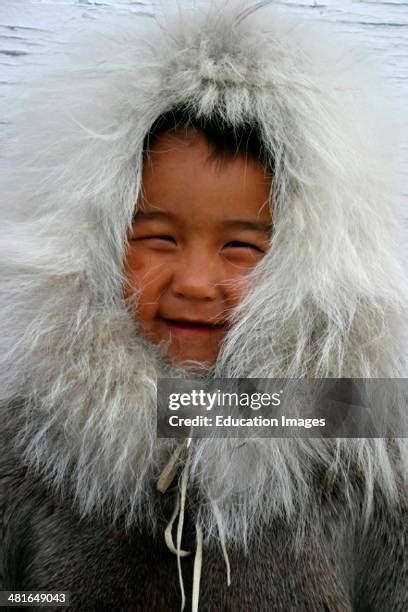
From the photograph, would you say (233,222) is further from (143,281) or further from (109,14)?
(109,14)

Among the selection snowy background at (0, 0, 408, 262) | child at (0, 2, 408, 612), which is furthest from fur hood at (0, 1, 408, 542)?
snowy background at (0, 0, 408, 262)

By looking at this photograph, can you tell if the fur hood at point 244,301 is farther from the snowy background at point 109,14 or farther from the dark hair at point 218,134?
the snowy background at point 109,14

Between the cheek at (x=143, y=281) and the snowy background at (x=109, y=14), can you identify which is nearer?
the cheek at (x=143, y=281)

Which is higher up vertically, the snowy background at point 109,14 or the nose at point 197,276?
the snowy background at point 109,14

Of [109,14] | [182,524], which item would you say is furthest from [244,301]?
[109,14]

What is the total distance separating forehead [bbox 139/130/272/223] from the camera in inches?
35.1

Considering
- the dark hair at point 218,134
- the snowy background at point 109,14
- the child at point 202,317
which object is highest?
the snowy background at point 109,14

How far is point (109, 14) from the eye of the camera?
1.27m

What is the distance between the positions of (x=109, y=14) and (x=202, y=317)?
646 millimetres

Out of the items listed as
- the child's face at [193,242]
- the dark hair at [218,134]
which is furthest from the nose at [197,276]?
the dark hair at [218,134]

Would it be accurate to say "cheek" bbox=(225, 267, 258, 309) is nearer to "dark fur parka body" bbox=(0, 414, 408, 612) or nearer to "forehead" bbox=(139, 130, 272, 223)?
"forehead" bbox=(139, 130, 272, 223)

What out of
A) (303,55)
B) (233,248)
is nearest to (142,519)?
(233,248)

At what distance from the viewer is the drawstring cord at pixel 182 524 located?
85 centimetres

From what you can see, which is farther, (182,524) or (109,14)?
(109,14)
